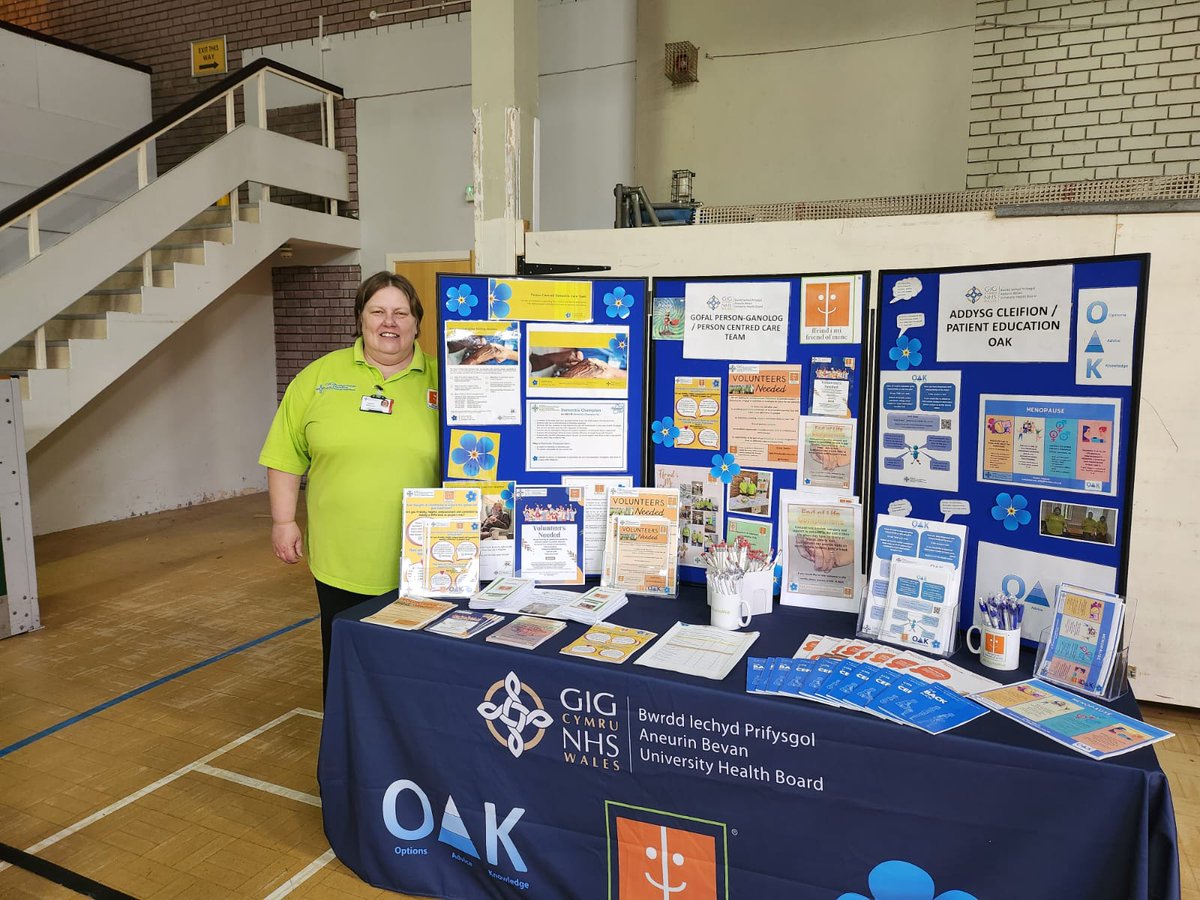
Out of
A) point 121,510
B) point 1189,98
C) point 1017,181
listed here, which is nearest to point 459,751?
point 1017,181

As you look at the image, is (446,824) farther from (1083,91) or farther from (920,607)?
(1083,91)

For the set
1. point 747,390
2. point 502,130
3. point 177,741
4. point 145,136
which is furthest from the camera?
point 145,136

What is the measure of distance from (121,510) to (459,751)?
246 inches

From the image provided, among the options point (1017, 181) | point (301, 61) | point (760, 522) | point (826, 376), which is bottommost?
point (760, 522)

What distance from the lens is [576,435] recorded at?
229cm

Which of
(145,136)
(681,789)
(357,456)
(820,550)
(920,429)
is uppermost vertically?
(145,136)

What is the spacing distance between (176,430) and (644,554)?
6.53 meters

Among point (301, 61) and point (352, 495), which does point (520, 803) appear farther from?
point (301, 61)

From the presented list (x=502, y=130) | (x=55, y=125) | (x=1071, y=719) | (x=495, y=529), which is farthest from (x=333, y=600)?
(x=55, y=125)

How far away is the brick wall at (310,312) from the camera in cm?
755

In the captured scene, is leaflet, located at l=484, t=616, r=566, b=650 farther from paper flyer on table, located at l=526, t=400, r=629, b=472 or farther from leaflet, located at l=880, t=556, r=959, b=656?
leaflet, located at l=880, t=556, r=959, b=656

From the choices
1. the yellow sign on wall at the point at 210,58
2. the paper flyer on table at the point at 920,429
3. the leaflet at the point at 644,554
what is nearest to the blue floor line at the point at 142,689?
the leaflet at the point at 644,554

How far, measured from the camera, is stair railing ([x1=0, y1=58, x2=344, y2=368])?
501 centimetres

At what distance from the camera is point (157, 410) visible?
23.1 ft
